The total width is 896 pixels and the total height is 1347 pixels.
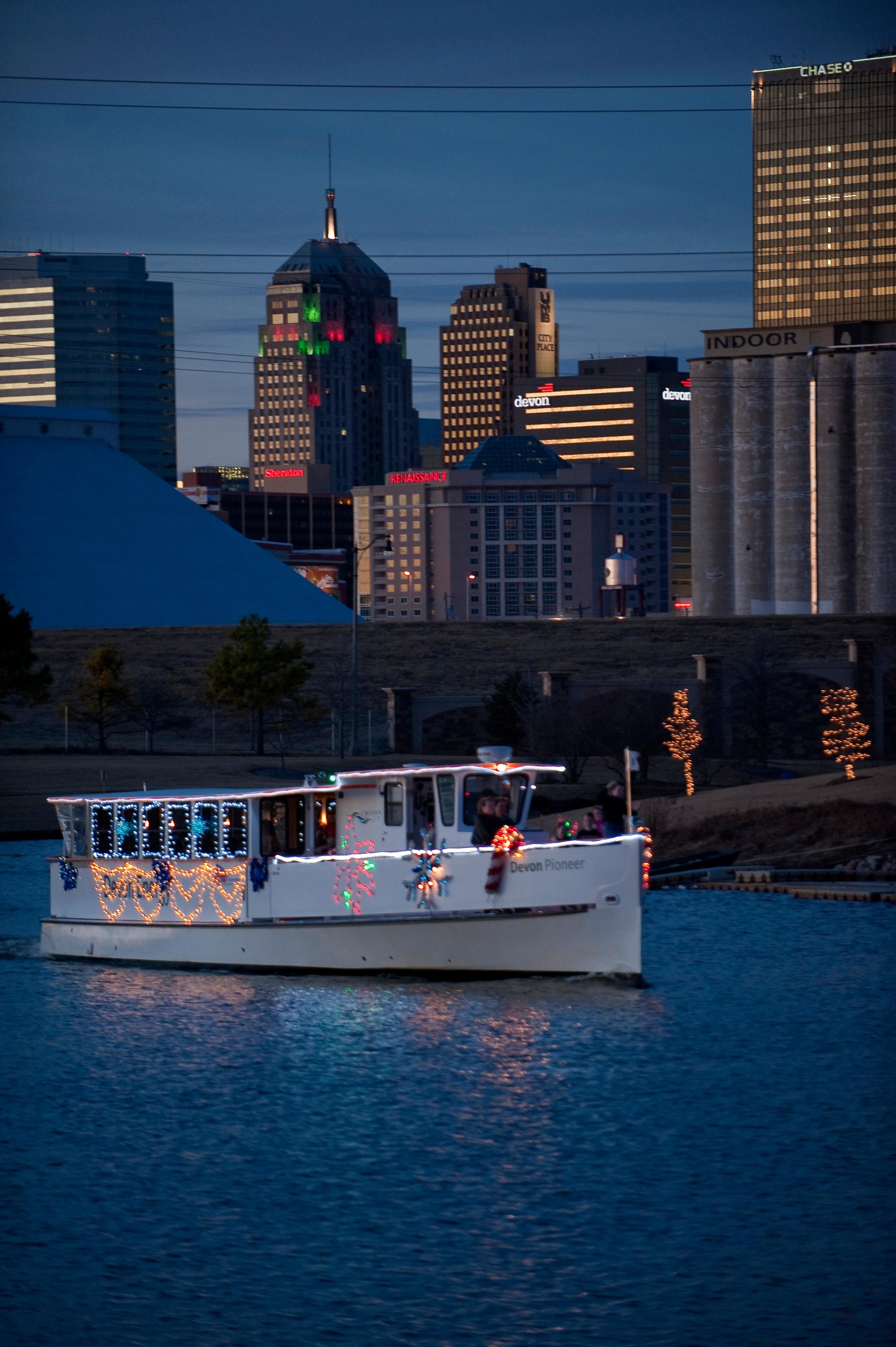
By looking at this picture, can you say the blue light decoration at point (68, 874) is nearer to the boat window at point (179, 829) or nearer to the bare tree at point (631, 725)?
the boat window at point (179, 829)

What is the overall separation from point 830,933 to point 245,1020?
13.9 m

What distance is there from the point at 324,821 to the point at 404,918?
2742mm

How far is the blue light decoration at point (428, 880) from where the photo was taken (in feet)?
105

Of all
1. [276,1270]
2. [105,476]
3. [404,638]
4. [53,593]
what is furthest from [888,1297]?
[105,476]

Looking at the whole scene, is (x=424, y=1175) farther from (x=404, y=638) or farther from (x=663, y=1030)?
(x=404, y=638)

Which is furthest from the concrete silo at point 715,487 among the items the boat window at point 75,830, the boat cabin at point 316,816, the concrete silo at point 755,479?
the boat cabin at point 316,816

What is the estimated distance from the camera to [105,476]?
146375 millimetres

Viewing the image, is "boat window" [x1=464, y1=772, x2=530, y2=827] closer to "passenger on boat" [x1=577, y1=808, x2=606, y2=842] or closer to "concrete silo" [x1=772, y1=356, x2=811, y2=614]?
"passenger on boat" [x1=577, y1=808, x2=606, y2=842]

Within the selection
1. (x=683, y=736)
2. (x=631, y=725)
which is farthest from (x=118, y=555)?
(x=683, y=736)

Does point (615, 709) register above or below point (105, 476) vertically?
below

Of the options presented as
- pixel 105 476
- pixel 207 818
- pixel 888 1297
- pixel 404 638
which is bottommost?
pixel 888 1297

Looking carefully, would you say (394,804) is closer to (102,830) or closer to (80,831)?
(102,830)

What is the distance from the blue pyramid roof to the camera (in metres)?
129

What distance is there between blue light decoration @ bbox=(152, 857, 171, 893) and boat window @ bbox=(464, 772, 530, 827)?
6345 millimetres
